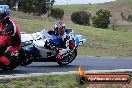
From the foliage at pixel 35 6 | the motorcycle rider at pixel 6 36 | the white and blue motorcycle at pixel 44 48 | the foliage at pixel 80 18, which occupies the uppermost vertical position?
the motorcycle rider at pixel 6 36

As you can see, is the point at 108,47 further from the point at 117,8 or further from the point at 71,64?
the point at 117,8

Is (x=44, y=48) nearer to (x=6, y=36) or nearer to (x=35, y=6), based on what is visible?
(x=6, y=36)

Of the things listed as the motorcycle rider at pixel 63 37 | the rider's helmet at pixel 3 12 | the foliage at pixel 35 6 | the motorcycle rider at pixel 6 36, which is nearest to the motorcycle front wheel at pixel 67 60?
the motorcycle rider at pixel 63 37

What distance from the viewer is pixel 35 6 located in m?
85.9

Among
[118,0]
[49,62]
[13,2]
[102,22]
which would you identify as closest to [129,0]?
[118,0]

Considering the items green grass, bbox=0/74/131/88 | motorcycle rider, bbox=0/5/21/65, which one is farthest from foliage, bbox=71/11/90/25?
green grass, bbox=0/74/131/88

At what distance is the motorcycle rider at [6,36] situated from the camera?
1196cm

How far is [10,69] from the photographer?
1251cm

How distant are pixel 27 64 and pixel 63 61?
6.63 feet

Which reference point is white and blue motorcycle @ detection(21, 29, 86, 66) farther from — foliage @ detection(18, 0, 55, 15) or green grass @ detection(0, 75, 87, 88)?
foliage @ detection(18, 0, 55, 15)

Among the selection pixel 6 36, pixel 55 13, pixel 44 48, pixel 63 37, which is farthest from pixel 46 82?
pixel 55 13

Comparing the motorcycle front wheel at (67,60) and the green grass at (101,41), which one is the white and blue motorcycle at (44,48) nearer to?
the motorcycle front wheel at (67,60)

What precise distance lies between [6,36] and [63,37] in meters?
4.11

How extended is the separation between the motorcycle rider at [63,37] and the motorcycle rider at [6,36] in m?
3.52
